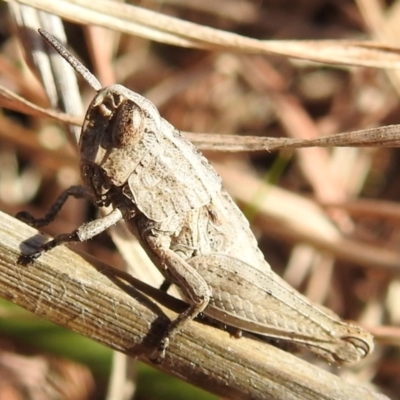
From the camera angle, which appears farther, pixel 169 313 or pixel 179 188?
pixel 179 188

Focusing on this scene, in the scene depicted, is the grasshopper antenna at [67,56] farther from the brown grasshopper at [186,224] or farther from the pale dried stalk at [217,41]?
the pale dried stalk at [217,41]

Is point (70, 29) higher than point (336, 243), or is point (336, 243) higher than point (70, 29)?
point (70, 29)

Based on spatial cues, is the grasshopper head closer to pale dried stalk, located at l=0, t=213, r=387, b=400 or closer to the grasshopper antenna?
the grasshopper antenna

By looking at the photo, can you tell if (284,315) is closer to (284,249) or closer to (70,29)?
(284,249)

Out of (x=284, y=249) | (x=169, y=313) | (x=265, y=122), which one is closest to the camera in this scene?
(x=169, y=313)

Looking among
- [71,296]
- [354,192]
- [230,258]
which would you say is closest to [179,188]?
[230,258]

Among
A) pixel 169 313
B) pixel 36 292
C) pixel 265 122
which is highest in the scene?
pixel 265 122

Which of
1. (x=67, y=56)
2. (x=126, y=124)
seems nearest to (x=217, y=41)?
(x=126, y=124)

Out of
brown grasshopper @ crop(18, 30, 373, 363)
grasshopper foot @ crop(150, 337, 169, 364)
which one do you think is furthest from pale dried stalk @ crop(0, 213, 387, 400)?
brown grasshopper @ crop(18, 30, 373, 363)
